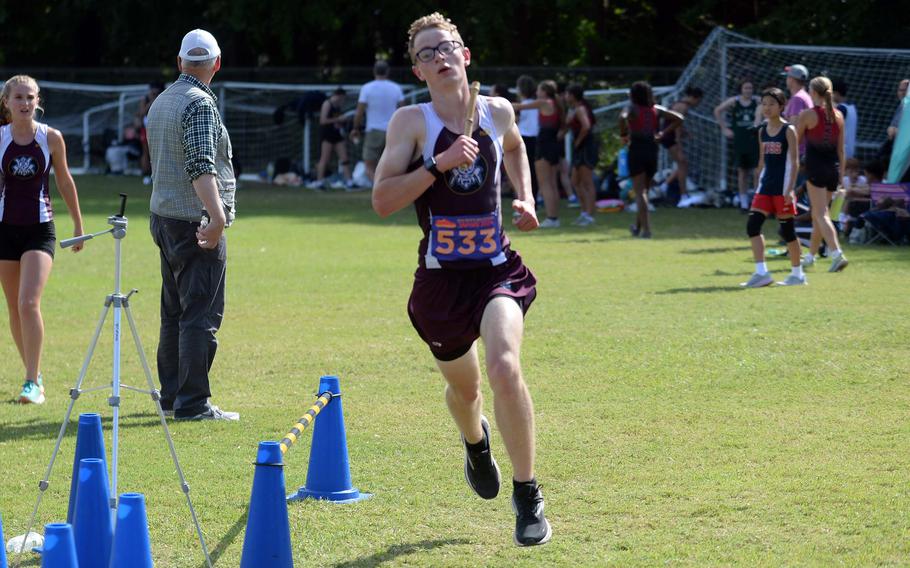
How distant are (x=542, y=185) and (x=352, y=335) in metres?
8.81

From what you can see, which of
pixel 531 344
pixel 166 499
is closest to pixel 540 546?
pixel 166 499

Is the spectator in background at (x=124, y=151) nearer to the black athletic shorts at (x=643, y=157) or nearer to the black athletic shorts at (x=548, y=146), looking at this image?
the black athletic shorts at (x=548, y=146)

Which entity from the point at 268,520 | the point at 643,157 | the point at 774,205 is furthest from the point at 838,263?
the point at 268,520

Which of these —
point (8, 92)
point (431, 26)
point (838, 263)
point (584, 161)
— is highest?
point (431, 26)

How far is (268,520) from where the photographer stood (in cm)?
466

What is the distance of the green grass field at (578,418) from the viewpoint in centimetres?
528

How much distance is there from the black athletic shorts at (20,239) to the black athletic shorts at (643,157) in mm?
9914

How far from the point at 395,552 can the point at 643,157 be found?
40.4ft

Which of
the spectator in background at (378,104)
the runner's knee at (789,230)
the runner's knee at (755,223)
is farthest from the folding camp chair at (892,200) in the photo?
the spectator in background at (378,104)

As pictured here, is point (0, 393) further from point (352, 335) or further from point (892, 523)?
point (892, 523)

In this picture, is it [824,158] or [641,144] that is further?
[641,144]

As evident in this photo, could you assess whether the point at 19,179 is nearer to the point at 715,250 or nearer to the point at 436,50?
the point at 436,50

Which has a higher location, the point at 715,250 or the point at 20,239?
the point at 20,239

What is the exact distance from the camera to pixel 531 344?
9.80m
